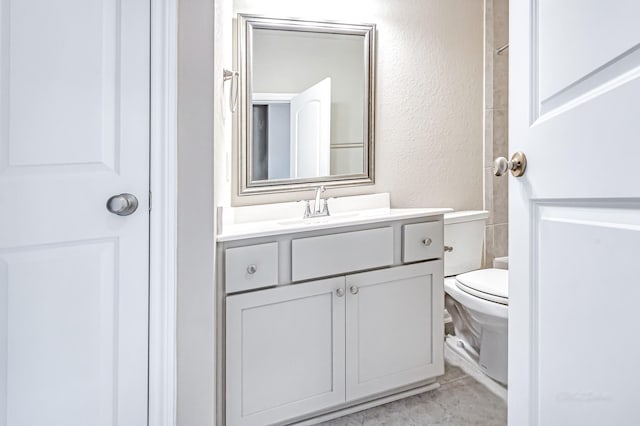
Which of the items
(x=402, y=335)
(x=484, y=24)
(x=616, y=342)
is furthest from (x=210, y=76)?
(x=484, y=24)

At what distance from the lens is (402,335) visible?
76.6 inches

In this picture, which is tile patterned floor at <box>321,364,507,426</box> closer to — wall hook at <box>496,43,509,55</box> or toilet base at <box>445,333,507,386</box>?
toilet base at <box>445,333,507,386</box>

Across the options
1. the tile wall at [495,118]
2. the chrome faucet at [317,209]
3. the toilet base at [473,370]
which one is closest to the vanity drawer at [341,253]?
the chrome faucet at [317,209]

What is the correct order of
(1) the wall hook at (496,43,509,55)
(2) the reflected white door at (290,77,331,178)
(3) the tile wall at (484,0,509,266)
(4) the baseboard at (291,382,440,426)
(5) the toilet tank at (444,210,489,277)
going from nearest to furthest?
(4) the baseboard at (291,382,440,426) → (2) the reflected white door at (290,77,331,178) → (5) the toilet tank at (444,210,489,277) → (1) the wall hook at (496,43,509,55) → (3) the tile wall at (484,0,509,266)

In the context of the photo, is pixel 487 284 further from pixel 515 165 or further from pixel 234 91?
pixel 234 91

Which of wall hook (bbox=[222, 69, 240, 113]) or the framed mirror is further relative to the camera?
the framed mirror

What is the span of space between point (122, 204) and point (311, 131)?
122cm

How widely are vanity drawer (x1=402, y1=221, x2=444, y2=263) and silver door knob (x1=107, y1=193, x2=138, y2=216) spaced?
116cm

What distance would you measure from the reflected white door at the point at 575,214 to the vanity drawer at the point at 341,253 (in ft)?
2.68

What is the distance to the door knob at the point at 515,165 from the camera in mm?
1022

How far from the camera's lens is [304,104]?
2.23m

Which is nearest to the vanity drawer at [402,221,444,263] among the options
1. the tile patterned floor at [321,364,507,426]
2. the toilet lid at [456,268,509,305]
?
the toilet lid at [456,268,509,305]

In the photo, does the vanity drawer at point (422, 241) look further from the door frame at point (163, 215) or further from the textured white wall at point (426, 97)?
the door frame at point (163, 215)

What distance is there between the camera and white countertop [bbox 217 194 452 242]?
1670 millimetres
